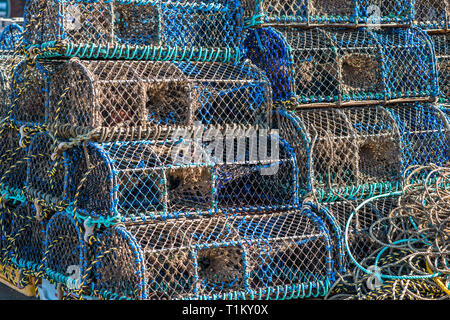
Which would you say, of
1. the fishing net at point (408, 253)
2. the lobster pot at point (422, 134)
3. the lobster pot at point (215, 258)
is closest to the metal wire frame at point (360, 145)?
the lobster pot at point (422, 134)

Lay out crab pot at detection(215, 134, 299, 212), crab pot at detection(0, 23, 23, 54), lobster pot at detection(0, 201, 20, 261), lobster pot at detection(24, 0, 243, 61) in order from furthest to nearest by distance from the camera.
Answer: crab pot at detection(0, 23, 23, 54) < lobster pot at detection(0, 201, 20, 261) < crab pot at detection(215, 134, 299, 212) < lobster pot at detection(24, 0, 243, 61)

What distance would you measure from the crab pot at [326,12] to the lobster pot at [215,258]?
1.41 metres

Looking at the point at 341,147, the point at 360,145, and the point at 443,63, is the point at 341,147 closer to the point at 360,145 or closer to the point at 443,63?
the point at 360,145

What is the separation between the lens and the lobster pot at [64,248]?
158 inches

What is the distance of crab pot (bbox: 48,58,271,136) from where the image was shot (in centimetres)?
399

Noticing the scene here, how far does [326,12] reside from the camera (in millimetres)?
4965

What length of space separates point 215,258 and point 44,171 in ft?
4.50

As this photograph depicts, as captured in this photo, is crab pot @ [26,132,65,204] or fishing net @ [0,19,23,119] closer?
crab pot @ [26,132,65,204]

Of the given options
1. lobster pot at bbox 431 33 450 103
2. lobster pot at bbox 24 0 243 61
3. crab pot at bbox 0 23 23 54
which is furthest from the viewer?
crab pot at bbox 0 23 23 54

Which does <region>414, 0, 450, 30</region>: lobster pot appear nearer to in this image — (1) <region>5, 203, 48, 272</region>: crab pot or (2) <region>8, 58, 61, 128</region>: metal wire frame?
(2) <region>8, 58, 61, 128</region>: metal wire frame

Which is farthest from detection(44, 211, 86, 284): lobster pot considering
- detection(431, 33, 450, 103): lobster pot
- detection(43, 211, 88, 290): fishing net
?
detection(431, 33, 450, 103): lobster pot

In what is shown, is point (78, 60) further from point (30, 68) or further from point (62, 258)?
point (62, 258)

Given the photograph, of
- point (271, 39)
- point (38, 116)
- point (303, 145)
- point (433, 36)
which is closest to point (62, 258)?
point (38, 116)

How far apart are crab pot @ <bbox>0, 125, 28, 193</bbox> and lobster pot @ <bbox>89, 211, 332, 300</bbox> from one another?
1.25m
